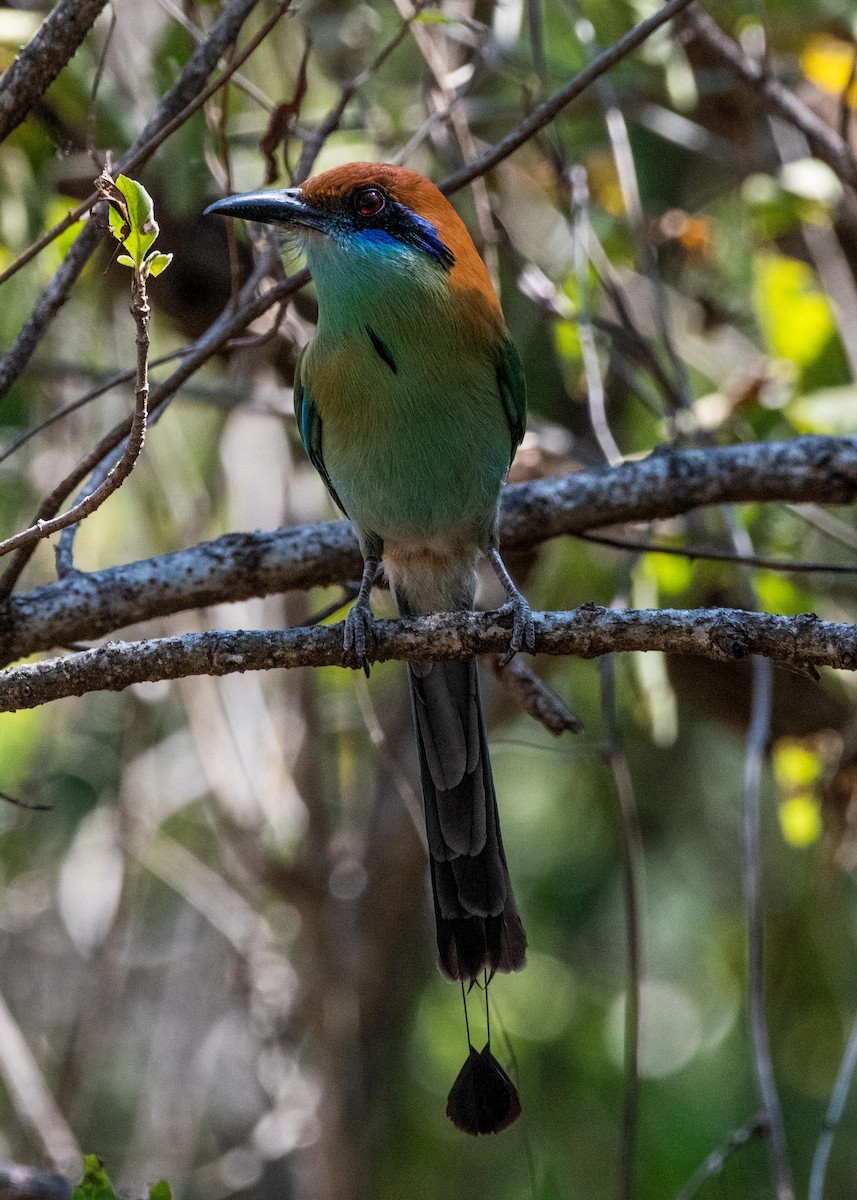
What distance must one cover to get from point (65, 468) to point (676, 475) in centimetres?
216

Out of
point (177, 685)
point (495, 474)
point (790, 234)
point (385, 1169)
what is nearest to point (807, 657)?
point (495, 474)

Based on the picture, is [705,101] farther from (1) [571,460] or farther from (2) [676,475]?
(2) [676,475]

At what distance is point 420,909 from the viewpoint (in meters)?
5.10

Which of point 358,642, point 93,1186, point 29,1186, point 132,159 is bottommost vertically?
point 93,1186

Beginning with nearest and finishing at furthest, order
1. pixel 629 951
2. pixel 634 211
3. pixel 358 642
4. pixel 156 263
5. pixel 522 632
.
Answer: pixel 156 263 → pixel 522 632 → pixel 358 642 → pixel 629 951 → pixel 634 211

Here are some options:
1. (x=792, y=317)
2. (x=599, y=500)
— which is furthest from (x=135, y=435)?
(x=792, y=317)

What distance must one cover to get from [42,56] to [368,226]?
78cm

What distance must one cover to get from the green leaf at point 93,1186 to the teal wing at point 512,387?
1.80 m

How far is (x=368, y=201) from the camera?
9.64 ft

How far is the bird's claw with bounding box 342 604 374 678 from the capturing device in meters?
2.34

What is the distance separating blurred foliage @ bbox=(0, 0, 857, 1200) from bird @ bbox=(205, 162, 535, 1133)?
0.55 metres

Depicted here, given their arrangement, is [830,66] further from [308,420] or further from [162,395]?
[162,395]

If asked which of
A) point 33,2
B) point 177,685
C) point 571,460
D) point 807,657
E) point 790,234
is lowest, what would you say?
point 807,657

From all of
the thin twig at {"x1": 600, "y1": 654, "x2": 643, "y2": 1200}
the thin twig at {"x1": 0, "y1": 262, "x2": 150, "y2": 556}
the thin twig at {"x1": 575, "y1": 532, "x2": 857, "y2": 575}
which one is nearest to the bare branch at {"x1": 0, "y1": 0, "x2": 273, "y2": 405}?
the thin twig at {"x1": 0, "y1": 262, "x2": 150, "y2": 556}
